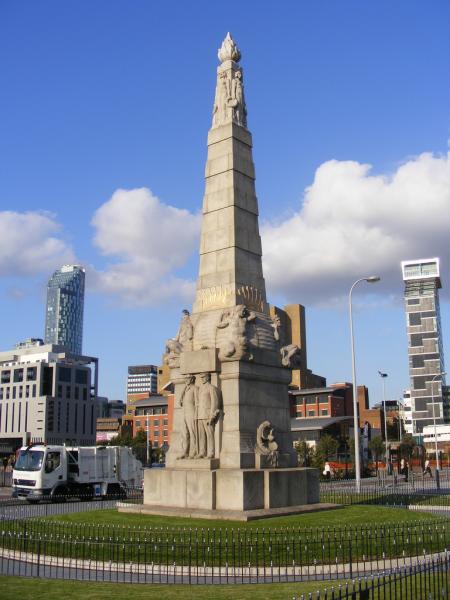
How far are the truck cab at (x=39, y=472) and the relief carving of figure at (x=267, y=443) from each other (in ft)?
49.3

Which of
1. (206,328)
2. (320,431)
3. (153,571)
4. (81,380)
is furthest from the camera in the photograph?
(81,380)

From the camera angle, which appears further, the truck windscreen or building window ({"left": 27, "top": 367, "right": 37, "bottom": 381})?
building window ({"left": 27, "top": 367, "right": 37, "bottom": 381})

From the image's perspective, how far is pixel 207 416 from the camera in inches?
785

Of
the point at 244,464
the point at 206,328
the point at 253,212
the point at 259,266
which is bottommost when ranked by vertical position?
the point at 244,464

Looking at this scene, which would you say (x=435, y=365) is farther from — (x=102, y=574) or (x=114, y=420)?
(x=102, y=574)

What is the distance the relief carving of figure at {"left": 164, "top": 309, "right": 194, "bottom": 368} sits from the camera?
21750mm

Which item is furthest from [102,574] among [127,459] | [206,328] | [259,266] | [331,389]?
[331,389]

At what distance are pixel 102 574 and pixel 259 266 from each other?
12.4 m

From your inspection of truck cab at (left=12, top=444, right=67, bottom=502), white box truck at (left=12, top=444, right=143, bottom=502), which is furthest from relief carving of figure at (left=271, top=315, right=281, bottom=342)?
truck cab at (left=12, top=444, right=67, bottom=502)

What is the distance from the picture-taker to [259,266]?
23.0m

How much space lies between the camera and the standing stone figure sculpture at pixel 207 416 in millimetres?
19828

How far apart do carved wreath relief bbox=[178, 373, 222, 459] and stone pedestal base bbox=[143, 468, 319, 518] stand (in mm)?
843

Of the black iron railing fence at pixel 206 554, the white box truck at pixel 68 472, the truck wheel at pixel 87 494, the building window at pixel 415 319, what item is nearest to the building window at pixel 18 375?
the building window at pixel 415 319

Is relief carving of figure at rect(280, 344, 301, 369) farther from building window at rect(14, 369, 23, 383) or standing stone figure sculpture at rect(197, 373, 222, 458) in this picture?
building window at rect(14, 369, 23, 383)
